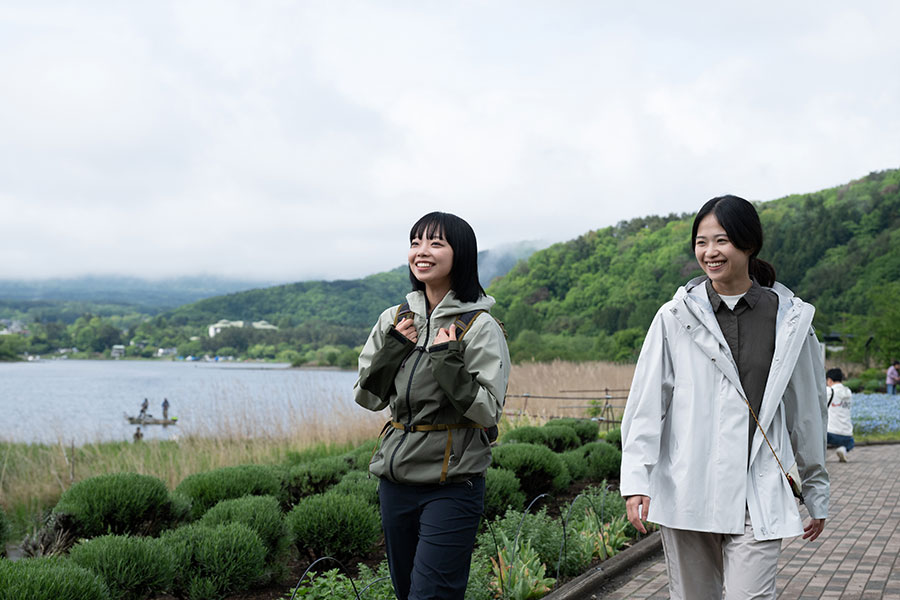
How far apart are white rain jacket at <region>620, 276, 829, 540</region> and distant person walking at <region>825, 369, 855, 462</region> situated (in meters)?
9.68

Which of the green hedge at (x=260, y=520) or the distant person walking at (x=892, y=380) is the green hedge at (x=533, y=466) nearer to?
the green hedge at (x=260, y=520)

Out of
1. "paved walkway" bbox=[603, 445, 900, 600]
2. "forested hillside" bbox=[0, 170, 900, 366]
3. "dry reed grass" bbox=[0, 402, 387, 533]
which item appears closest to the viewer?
"paved walkway" bbox=[603, 445, 900, 600]

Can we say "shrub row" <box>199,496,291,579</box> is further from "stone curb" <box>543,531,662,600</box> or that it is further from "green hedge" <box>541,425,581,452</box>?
"green hedge" <box>541,425,581,452</box>

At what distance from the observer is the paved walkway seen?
16.3ft

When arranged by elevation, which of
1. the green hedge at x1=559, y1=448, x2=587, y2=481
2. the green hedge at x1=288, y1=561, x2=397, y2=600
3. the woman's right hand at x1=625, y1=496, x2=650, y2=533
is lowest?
the green hedge at x1=559, y1=448, x2=587, y2=481

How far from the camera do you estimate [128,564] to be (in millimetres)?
4051

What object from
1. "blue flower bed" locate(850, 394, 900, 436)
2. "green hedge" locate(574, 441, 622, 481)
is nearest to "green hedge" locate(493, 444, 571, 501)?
"green hedge" locate(574, 441, 622, 481)

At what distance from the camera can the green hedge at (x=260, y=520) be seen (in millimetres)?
5008

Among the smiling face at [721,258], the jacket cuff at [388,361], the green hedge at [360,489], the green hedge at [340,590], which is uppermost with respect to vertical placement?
the smiling face at [721,258]

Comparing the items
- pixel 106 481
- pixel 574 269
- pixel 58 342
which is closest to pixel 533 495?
pixel 106 481

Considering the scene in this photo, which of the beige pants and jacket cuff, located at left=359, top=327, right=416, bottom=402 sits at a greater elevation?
jacket cuff, located at left=359, top=327, right=416, bottom=402

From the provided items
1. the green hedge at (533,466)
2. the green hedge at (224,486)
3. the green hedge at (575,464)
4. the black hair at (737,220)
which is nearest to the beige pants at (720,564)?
the black hair at (737,220)

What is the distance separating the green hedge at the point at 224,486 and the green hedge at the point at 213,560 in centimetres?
152

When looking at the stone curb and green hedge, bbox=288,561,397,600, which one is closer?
green hedge, bbox=288,561,397,600
